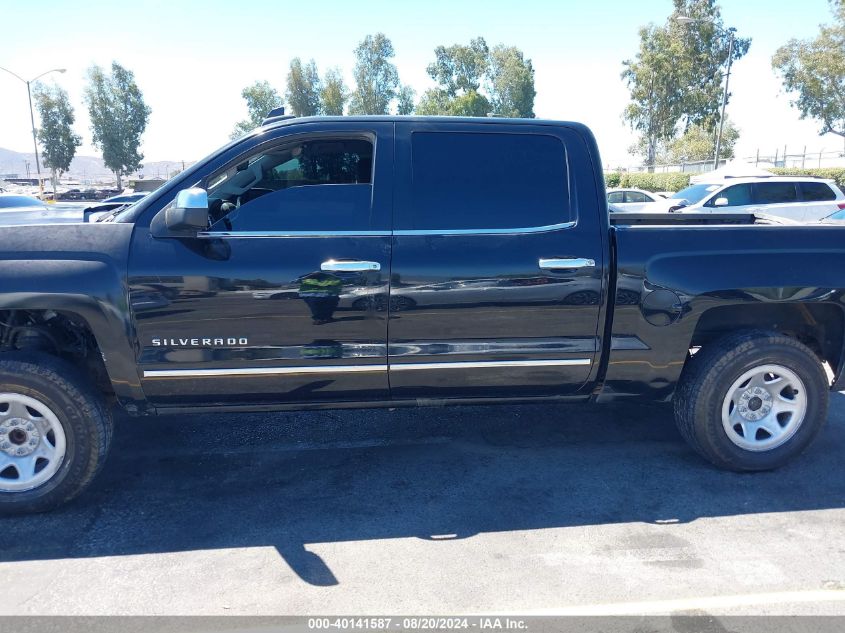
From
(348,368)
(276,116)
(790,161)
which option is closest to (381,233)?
(348,368)

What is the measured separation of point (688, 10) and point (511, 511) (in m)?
50.7

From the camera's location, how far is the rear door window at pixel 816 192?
593 inches

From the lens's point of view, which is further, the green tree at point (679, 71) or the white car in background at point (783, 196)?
the green tree at point (679, 71)

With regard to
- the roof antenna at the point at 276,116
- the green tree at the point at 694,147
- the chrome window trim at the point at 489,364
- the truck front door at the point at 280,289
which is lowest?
the chrome window trim at the point at 489,364

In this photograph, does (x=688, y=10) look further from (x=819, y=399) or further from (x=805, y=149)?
(x=819, y=399)

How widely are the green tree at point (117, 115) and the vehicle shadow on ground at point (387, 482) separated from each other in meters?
54.8

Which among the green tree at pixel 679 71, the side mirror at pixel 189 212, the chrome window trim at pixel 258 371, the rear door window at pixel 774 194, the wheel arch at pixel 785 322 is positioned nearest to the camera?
the side mirror at pixel 189 212

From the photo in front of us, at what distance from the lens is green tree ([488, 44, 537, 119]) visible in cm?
6259

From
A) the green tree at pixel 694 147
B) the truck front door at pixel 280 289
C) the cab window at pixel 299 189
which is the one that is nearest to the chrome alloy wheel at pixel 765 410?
the truck front door at pixel 280 289

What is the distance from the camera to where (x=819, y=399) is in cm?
387

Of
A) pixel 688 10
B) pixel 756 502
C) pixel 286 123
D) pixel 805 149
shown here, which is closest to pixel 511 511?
pixel 756 502

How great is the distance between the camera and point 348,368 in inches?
141

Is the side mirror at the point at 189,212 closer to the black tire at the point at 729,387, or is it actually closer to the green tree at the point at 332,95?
the black tire at the point at 729,387

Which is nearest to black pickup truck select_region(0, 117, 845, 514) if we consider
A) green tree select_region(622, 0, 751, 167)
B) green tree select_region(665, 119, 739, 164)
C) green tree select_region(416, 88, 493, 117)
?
green tree select_region(622, 0, 751, 167)
